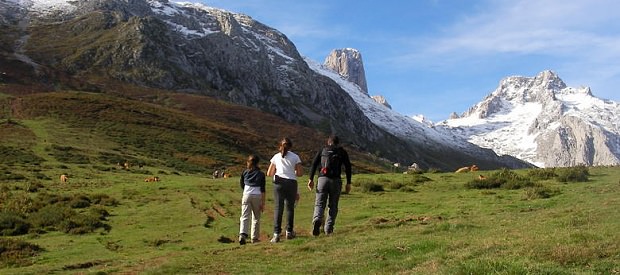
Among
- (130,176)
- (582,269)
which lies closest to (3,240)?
(582,269)

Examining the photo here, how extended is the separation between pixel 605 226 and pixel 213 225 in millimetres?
15035

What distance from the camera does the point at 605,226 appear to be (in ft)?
50.6

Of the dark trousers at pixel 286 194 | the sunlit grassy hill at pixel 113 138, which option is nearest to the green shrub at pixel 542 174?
the dark trousers at pixel 286 194

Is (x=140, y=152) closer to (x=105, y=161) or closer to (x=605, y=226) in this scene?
(x=105, y=161)

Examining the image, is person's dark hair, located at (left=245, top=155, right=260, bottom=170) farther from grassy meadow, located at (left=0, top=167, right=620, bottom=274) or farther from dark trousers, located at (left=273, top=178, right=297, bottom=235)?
grassy meadow, located at (left=0, top=167, right=620, bottom=274)

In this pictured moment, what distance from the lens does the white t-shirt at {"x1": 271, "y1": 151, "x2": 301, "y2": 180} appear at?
18.9 m

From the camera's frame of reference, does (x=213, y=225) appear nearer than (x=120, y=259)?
No

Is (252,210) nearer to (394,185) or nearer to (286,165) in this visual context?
(286,165)

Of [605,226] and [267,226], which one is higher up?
[605,226]

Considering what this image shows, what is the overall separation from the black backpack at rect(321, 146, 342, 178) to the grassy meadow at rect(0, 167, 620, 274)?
197cm

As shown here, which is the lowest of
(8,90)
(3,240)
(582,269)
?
(3,240)

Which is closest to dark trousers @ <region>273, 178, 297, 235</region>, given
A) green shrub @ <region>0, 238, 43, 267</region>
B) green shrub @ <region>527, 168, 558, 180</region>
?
green shrub @ <region>0, 238, 43, 267</region>

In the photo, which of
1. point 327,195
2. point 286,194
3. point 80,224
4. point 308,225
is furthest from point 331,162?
point 80,224

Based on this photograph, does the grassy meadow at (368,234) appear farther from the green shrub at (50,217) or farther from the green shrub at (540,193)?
the green shrub at (50,217)
